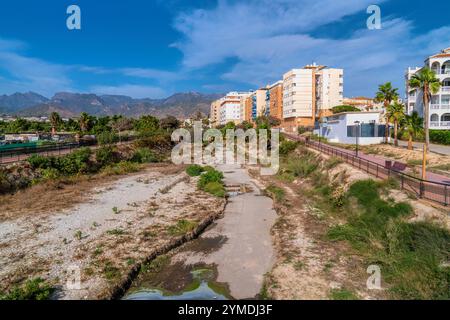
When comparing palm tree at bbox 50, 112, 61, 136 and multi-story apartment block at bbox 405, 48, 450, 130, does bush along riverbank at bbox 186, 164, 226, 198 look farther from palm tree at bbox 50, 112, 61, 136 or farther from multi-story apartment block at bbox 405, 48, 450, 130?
palm tree at bbox 50, 112, 61, 136

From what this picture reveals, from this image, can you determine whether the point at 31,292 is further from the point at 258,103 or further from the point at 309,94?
the point at 258,103

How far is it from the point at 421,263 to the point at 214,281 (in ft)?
22.4

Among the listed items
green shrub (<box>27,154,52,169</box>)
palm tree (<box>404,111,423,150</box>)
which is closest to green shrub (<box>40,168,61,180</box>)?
green shrub (<box>27,154,52,169</box>)

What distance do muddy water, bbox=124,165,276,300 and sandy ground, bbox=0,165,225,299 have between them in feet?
3.42

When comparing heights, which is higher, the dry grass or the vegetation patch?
the dry grass

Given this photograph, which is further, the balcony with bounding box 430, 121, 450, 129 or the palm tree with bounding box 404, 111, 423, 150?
the balcony with bounding box 430, 121, 450, 129

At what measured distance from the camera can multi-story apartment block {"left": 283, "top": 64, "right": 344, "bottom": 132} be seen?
79.3 metres

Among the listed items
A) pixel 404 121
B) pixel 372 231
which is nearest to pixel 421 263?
pixel 372 231

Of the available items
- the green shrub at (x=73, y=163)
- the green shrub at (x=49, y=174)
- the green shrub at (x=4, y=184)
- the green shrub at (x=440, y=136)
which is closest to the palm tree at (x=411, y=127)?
the green shrub at (x=440, y=136)

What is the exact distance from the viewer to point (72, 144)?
140 feet

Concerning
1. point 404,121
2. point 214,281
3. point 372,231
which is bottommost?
point 214,281

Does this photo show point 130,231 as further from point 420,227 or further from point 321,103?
point 321,103

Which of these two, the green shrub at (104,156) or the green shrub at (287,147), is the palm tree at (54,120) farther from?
the green shrub at (287,147)

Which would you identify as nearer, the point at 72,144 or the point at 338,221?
the point at 338,221
